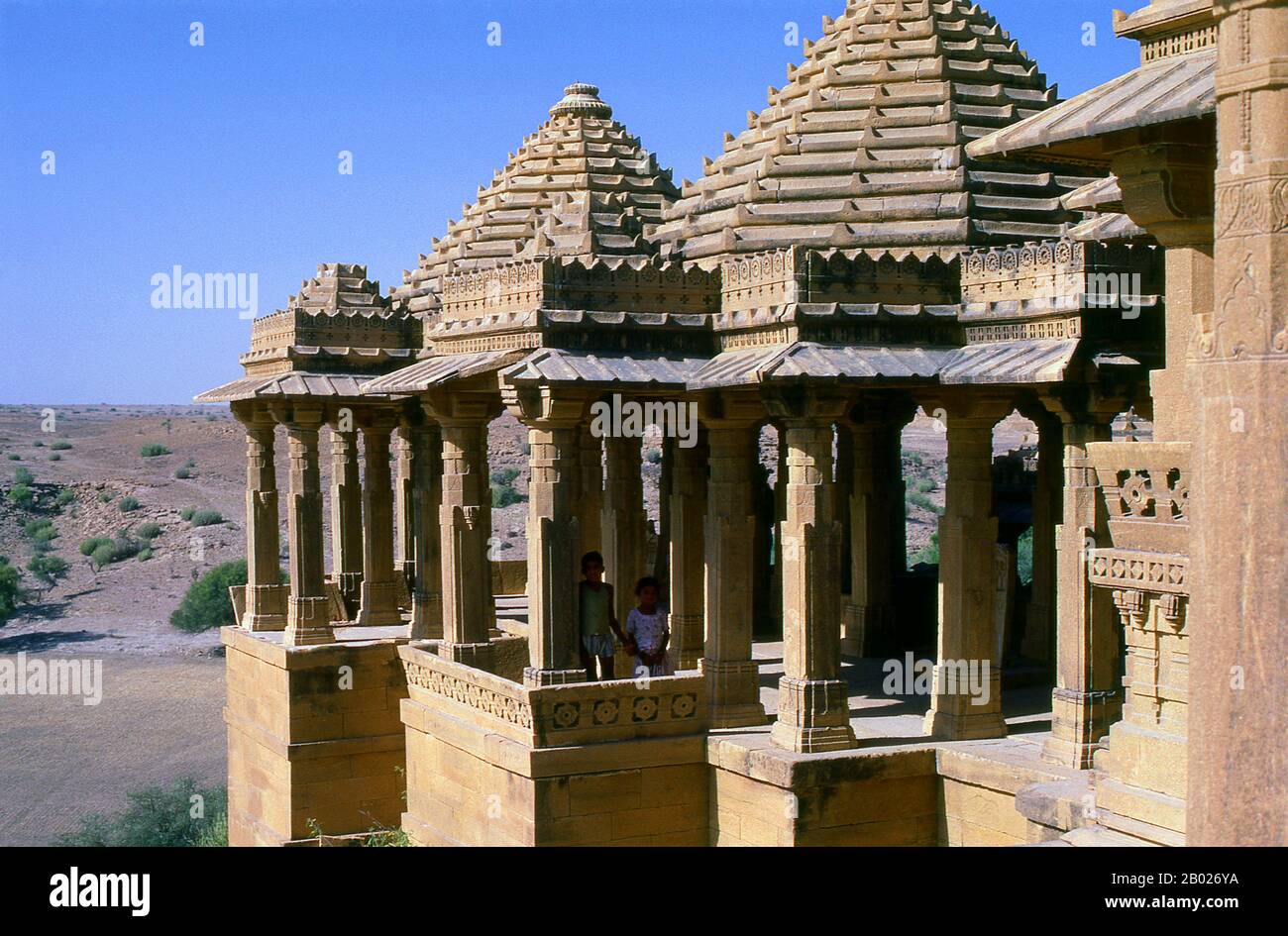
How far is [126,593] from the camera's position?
2114 inches

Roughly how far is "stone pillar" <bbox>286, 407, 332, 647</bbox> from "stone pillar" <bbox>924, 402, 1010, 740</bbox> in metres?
7.97

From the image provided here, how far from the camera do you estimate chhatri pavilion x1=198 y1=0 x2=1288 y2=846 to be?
18.9ft

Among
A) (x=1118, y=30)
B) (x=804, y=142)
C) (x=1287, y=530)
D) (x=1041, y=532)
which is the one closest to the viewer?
(x=1287, y=530)

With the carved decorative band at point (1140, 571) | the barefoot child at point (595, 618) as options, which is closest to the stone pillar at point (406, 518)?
the barefoot child at point (595, 618)

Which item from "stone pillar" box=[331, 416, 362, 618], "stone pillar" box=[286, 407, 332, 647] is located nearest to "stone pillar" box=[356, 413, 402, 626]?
"stone pillar" box=[331, 416, 362, 618]

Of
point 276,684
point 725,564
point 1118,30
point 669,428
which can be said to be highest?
point 1118,30

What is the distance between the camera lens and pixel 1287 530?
5.43m

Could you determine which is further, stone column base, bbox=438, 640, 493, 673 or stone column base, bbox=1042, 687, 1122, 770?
stone column base, bbox=438, 640, 493, 673

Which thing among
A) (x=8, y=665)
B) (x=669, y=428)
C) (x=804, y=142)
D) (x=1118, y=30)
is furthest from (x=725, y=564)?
(x=8, y=665)

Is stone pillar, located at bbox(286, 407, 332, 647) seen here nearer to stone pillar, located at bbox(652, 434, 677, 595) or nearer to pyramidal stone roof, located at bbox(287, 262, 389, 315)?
pyramidal stone roof, located at bbox(287, 262, 389, 315)

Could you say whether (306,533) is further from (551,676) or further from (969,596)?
(969,596)

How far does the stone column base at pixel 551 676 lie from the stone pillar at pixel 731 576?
4.00 ft
